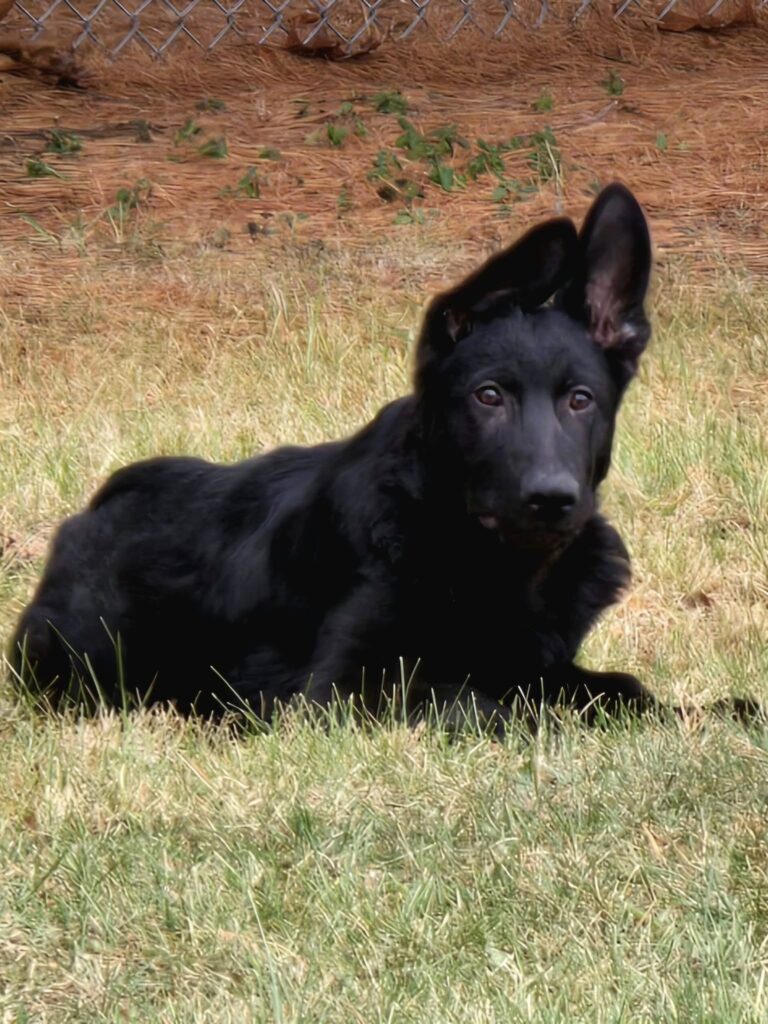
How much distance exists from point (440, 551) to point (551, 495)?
15.7 inches

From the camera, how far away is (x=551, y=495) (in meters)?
4.13

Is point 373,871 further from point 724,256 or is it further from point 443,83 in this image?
point 443,83

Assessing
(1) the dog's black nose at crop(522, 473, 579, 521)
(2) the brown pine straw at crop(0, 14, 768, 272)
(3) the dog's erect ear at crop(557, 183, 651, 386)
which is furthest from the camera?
(2) the brown pine straw at crop(0, 14, 768, 272)

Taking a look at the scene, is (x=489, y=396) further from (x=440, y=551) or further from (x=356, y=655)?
(x=356, y=655)

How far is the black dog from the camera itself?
4.30m

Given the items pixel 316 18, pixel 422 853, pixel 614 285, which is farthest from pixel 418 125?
pixel 422 853

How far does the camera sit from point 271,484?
16.1 feet

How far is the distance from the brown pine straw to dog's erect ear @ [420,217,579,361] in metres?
4.84

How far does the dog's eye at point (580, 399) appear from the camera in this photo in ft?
14.2

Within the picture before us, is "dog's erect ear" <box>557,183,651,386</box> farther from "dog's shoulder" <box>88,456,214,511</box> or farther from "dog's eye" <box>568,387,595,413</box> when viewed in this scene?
"dog's shoulder" <box>88,456,214,511</box>

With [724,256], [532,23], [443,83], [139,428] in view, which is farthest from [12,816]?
[532,23]

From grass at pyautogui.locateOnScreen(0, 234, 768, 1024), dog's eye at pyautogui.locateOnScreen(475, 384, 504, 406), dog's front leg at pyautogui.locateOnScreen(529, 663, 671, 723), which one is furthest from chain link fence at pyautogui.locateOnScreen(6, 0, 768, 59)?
dog's front leg at pyautogui.locateOnScreen(529, 663, 671, 723)

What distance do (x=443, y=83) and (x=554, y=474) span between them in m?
7.74

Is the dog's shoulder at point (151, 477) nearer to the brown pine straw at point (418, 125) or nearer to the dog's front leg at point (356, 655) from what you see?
the dog's front leg at point (356, 655)
